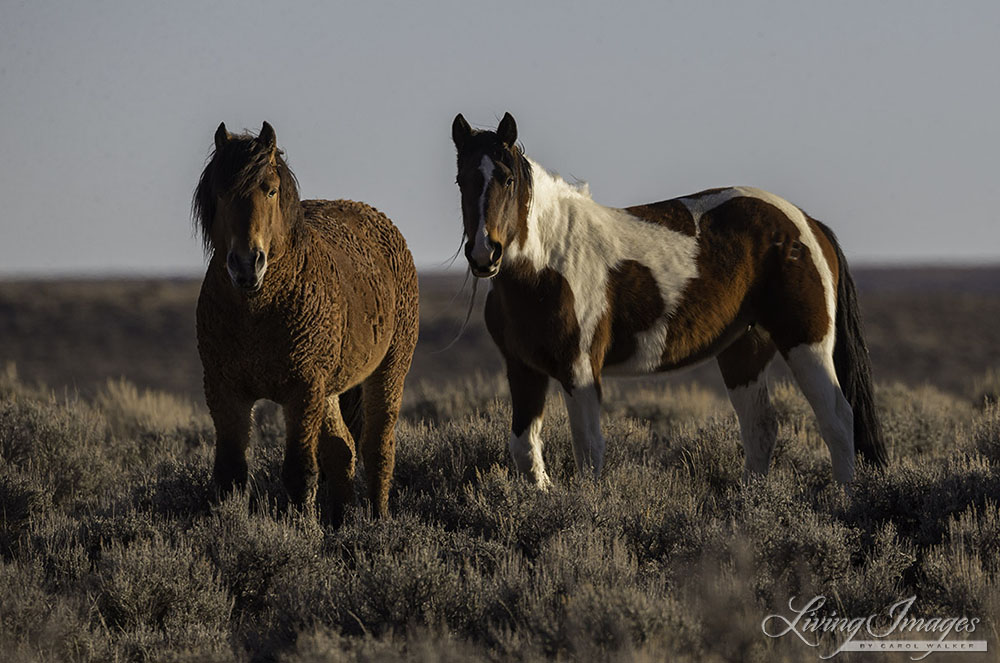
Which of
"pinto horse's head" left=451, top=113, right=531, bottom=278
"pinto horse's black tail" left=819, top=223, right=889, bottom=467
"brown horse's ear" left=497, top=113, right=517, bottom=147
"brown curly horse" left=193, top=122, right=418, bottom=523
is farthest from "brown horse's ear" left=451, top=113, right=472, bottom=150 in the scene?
"pinto horse's black tail" left=819, top=223, right=889, bottom=467

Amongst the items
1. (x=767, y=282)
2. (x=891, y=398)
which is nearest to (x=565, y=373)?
(x=767, y=282)

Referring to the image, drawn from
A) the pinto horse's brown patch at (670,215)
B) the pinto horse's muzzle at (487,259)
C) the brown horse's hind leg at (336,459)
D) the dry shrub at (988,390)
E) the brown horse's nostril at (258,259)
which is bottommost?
the dry shrub at (988,390)

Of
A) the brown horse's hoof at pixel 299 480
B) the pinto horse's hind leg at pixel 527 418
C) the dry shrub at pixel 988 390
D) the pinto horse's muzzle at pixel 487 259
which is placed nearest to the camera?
the brown horse's hoof at pixel 299 480

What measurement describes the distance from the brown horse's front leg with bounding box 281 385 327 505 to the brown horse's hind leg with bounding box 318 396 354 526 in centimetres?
28

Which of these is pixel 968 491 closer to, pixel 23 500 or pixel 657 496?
pixel 657 496

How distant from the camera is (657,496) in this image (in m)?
6.50

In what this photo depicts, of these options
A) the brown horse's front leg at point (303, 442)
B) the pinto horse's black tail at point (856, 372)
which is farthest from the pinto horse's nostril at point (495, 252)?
the pinto horse's black tail at point (856, 372)

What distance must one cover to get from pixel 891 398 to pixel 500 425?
216 inches

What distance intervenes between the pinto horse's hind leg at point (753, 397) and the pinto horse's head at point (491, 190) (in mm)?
2123

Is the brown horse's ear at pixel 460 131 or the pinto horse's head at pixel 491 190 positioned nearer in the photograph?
the pinto horse's head at pixel 491 190

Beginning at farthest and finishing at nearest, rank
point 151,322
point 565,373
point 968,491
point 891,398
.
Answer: point 151,322, point 891,398, point 565,373, point 968,491

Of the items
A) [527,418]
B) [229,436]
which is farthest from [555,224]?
[229,436]

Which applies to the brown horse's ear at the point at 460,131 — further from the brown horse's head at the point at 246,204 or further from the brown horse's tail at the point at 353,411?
the brown horse's tail at the point at 353,411

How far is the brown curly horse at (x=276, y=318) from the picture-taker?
17.3 ft
